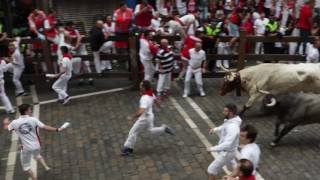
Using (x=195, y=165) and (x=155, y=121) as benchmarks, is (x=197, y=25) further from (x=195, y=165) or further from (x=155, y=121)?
(x=195, y=165)

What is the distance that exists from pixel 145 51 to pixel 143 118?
14.0ft

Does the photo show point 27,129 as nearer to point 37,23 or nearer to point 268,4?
point 37,23

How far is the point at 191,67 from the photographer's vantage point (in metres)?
14.2

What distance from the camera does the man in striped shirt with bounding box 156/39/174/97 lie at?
13828 millimetres

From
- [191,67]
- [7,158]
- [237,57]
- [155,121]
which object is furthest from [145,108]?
[237,57]

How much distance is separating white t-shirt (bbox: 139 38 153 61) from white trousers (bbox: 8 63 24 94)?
3504 millimetres

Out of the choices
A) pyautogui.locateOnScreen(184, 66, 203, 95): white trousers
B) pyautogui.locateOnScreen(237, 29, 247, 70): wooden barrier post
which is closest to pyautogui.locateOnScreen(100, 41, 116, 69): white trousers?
pyautogui.locateOnScreen(184, 66, 203, 95): white trousers

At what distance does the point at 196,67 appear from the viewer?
46.4 ft

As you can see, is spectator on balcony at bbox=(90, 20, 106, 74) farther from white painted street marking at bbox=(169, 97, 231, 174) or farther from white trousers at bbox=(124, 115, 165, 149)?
white trousers at bbox=(124, 115, 165, 149)

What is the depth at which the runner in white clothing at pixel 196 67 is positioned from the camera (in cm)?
1386

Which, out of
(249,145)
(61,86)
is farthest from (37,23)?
(249,145)

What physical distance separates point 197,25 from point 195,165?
695cm

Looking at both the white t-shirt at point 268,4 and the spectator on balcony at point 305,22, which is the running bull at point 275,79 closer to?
the spectator on balcony at point 305,22

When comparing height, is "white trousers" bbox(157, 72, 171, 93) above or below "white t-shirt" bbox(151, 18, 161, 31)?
below
